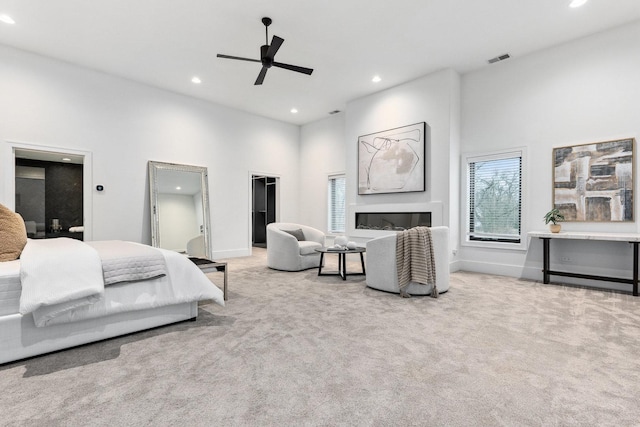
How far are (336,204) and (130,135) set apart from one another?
4.33 m

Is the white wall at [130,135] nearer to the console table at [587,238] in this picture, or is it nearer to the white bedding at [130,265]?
the white bedding at [130,265]

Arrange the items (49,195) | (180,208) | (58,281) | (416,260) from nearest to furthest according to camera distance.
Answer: (58,281)
(416,260)
(180,208)
(49,195)

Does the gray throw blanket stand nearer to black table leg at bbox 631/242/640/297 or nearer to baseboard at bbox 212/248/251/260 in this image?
black table leg at bbox 631/242/640/297

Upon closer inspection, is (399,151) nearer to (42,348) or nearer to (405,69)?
(405,69)

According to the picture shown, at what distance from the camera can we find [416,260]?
3.52 meters

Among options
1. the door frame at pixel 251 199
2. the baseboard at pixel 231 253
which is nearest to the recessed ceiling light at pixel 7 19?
the door frame at pixel 251 199

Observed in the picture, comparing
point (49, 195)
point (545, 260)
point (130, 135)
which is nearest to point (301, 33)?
point (130, 135)

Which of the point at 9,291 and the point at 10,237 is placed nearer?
the point at 9,291

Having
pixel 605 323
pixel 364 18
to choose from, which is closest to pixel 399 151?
pixel 364 18

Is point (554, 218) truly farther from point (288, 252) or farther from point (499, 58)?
point (288, 252)

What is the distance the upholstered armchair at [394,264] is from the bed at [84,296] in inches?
75.7

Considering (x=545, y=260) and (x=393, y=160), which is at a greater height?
(x=393, y=160)

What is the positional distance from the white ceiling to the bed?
9.43 feet

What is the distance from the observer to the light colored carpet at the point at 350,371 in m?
1.50
